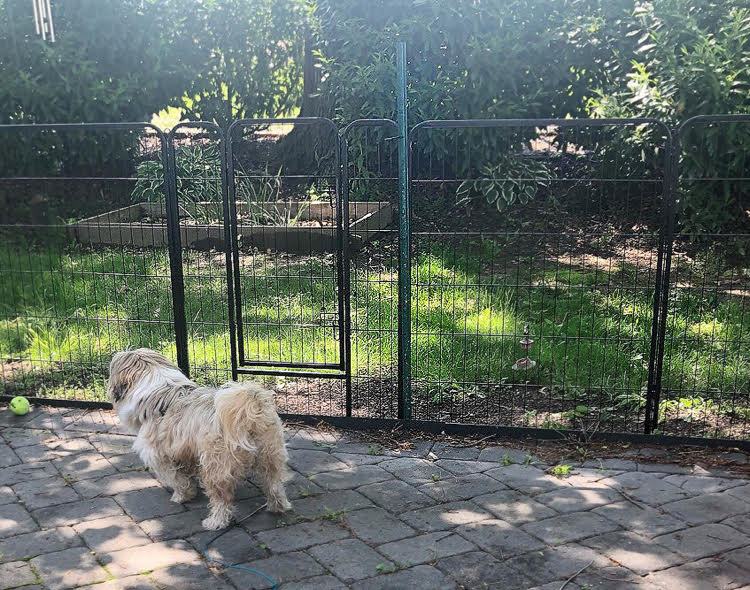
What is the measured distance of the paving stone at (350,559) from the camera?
4203 millimetres

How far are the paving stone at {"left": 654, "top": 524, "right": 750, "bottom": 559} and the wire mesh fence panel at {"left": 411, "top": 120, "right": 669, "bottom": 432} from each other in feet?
4.66

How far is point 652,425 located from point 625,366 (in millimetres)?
993

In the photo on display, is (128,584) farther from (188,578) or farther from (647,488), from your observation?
(647,488)

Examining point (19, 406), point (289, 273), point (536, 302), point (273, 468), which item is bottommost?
point (19, 406)

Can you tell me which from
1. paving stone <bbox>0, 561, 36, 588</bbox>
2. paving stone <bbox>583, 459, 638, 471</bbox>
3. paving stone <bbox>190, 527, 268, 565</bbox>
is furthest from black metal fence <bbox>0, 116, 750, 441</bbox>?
paving stone <bbox>0, 561, 36, 588</bbox>

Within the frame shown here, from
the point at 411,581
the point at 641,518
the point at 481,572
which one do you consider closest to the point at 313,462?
the point at 411,581

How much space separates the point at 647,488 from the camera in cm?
511

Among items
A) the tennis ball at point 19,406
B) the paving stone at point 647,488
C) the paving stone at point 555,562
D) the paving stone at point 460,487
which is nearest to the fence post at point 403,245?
the paving stone at point 460,487

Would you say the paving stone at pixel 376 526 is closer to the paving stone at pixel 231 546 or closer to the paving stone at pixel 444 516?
the paving stone at pixel 444 516

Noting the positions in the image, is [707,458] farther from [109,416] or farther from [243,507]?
[109,416]

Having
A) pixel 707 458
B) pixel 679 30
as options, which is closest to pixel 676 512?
pixel 707 458

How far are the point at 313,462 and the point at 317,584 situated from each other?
59.7 inches

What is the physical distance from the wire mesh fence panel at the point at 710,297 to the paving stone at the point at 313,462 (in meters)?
2.43

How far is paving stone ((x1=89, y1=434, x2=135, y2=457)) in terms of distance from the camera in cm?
576
